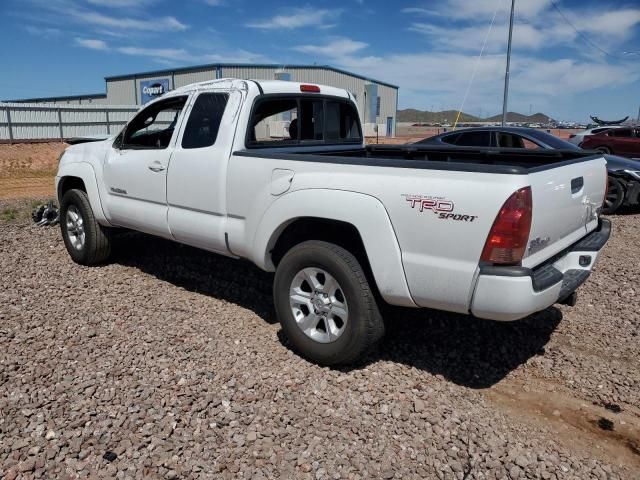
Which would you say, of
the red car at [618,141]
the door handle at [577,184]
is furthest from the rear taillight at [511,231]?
the red car at [618,141]

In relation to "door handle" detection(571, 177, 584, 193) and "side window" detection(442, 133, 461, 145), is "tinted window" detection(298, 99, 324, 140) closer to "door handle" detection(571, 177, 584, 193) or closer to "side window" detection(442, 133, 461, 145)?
"door handle" detection(571, 177, 584, 193)

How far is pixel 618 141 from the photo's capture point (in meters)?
18.0

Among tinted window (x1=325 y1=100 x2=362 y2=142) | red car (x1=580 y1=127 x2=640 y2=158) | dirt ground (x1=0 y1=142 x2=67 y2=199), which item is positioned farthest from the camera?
red car (x1=580 y1=127 x2=640 y2=158)

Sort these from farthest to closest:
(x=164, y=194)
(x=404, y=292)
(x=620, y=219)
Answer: (x=620, y=219)
(x=164, y=194)
(x=404, y=292)

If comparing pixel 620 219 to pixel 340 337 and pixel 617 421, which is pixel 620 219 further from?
pixel 340 337

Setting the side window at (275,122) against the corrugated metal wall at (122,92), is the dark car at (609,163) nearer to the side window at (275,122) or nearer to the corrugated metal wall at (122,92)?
the side window at (275,122)

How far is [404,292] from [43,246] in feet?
17.8

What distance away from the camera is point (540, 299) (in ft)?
10.1

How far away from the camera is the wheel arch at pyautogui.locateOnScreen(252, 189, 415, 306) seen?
10.7 ft

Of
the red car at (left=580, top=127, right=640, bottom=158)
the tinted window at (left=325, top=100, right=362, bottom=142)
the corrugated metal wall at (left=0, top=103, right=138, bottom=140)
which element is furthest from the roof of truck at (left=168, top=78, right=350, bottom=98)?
the corrugated metal wall at (left=0, top=103, right=138, bottom=140)

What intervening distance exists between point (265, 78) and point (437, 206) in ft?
136

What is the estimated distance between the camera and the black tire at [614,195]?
938 centimetres

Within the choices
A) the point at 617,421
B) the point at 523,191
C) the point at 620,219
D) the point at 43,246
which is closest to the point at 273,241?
the point at 523,191

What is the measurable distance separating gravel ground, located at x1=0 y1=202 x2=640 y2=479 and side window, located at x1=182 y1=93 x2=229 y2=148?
149 cm
